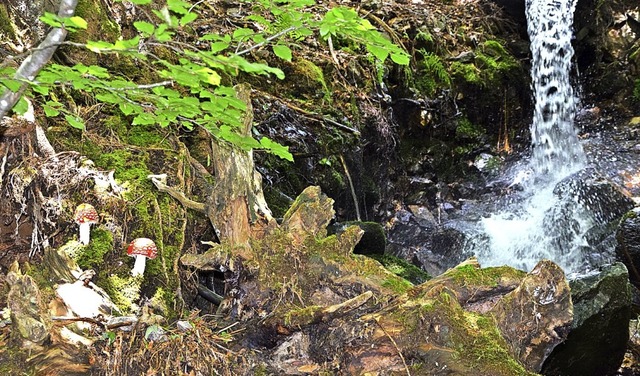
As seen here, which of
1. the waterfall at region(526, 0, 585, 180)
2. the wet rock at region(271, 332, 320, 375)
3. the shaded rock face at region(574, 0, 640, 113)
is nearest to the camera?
the wet rock at region(271, 332, 320, 375)

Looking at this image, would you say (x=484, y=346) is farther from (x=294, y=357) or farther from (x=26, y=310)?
(x=26, y=310)

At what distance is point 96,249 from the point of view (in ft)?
10.2

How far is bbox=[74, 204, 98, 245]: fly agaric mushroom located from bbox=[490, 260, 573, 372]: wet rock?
2.36m

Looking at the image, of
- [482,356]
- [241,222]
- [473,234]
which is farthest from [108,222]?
[473,234]

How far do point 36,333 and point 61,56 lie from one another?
8.26 ft

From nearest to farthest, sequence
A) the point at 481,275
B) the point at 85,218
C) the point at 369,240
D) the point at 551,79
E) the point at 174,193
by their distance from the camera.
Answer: the point at 481,275
the point at 85,218
the point at 174,193
the point at 369,240
the point at 551,79

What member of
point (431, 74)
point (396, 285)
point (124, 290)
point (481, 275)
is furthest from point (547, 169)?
point (124, 290)

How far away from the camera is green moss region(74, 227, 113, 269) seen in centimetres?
301

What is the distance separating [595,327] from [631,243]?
6.25 feet

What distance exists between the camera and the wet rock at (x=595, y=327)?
3.99 m

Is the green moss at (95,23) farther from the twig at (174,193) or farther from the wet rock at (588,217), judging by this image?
the wet rock at (588,217)

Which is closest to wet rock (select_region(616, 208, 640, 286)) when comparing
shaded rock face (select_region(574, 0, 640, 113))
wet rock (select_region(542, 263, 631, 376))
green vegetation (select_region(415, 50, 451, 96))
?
wet rock (select_region(542, 263, 631, 376))

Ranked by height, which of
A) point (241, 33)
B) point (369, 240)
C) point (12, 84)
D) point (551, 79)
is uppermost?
point (241, 33)

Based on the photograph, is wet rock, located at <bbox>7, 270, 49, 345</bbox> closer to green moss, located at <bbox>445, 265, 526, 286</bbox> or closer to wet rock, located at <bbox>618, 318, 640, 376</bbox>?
green moss, located at <bbox>445, 265, 526, 286</bbox>
